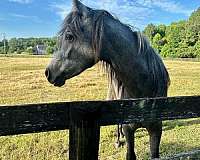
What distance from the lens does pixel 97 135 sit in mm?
3094

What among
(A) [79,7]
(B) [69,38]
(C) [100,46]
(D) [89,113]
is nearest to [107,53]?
(C) [100,46]

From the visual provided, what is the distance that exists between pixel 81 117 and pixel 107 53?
1519 millimetres

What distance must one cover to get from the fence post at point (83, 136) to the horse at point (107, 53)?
135 centimetres

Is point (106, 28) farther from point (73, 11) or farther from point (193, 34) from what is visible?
point (193, 34)

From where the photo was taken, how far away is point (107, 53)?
14.3 ft

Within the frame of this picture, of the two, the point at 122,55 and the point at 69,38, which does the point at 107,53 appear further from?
the point at 69,38

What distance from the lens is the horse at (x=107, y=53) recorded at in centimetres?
427

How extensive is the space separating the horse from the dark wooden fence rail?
3.24ft

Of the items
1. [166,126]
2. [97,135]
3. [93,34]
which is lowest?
[166,126]

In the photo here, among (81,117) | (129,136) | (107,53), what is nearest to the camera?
(81,117)

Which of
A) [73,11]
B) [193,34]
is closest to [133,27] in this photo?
[73,11]

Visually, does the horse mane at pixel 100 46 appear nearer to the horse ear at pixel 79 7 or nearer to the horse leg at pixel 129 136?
the horse ear at pixel 79 7

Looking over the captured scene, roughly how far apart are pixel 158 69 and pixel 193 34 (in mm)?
82151

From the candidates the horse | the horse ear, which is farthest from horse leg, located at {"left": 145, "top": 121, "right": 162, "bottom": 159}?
the horse ear
